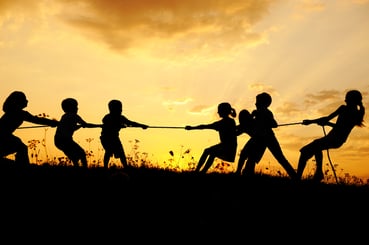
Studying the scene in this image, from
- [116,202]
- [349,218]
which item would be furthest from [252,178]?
[116,202]

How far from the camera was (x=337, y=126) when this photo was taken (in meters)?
12.7

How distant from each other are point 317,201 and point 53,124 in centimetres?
712

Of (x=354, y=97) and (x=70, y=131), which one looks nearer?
(x=354, y=97)

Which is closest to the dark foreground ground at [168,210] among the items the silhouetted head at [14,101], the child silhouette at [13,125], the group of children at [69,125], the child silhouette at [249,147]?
the child silhouette at [13,125]

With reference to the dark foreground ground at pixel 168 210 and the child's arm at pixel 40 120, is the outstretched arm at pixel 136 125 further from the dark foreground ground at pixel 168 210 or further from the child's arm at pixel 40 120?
the dark foreground ground at pixel 168 210

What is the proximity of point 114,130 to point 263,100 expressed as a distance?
13.7 ft

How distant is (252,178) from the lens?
1275 centimetres

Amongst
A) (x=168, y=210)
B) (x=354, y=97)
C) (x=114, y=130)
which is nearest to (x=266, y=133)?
(x=354, y=97)

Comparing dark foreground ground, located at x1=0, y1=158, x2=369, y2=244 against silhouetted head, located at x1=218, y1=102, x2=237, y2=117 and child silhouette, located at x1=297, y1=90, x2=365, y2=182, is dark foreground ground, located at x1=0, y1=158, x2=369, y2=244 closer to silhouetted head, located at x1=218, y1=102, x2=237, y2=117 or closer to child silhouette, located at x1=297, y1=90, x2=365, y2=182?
child silhouette, located at x1=297, y1=90, x2=365, y2=182

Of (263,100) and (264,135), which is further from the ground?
(263,100)

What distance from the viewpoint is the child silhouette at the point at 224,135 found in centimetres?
1369

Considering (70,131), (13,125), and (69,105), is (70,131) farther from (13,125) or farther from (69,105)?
(13,125)

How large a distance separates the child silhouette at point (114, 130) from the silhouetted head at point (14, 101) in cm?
275

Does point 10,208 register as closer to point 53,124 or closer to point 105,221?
point 105,221
